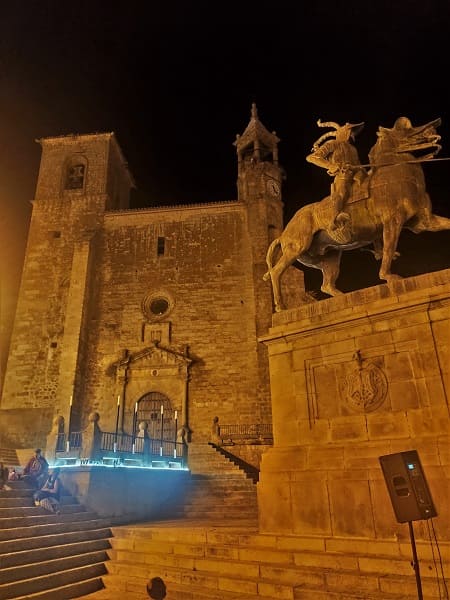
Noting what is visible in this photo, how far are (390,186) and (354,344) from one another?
245cm

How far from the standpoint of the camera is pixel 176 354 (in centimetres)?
1986

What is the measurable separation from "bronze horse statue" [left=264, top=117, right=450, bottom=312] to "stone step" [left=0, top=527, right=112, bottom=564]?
15.8 ft

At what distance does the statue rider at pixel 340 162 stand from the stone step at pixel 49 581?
20.0ft

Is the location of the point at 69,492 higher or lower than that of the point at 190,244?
lower

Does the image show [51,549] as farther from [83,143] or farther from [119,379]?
[83,143]

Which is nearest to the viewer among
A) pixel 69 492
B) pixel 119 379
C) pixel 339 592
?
pixel 339 592

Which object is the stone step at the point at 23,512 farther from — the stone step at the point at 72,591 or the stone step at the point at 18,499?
the stone step at the point at 72,591

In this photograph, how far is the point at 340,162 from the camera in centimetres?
677

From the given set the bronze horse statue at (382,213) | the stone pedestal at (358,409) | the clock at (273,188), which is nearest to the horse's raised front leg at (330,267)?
the bronze horse statue at (382,213)

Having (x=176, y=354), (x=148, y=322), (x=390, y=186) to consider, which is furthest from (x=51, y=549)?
(x=148, y=322)

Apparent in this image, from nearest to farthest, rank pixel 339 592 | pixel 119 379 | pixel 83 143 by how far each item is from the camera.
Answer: pixel 339 592, pixel 119 379, pixel 83 143

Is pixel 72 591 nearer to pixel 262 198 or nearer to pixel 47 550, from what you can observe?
pixel 47 550

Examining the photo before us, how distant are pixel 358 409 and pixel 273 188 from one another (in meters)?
18.7

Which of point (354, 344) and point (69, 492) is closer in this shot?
point (354, 344)
